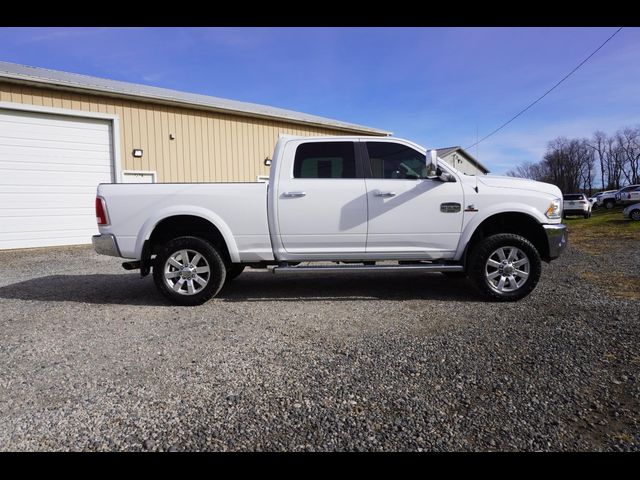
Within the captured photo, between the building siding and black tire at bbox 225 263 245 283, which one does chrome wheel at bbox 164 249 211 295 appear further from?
the building siding

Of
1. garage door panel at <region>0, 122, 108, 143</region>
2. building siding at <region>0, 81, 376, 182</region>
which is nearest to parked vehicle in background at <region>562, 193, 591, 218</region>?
building siding at <region>0, 81, 376, 182</region>

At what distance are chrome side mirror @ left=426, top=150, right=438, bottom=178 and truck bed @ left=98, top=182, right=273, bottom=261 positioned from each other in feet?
6.68

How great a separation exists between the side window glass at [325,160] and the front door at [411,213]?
0.87ft

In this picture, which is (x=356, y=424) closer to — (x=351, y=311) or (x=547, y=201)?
(x=351, y=311)

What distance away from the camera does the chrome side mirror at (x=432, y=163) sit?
4.69 meters

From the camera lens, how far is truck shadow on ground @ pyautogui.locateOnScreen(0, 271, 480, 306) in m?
5.27

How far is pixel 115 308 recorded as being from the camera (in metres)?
4.91

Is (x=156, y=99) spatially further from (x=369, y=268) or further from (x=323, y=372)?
(x=323, y=372)

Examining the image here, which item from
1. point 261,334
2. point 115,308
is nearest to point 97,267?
point 115,308

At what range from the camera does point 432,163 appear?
471 cm

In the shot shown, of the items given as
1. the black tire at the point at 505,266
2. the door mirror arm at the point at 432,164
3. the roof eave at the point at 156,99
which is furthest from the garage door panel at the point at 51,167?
the black tire at the point at 505,266

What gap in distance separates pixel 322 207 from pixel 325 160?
664 mm

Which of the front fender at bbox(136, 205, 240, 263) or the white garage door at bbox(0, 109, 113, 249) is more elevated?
the white garage door at bbox(0, 109, 113, 249)

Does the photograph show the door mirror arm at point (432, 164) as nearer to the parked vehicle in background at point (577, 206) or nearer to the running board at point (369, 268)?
the running board at point (369, 268)
